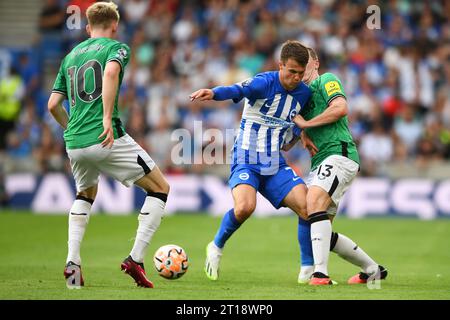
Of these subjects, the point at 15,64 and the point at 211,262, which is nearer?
the point at 211,262

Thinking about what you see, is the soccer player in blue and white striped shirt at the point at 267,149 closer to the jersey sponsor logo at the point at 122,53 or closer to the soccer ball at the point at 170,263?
the soccer ball at the point at 170,263

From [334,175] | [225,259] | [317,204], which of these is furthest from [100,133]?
[225,259]

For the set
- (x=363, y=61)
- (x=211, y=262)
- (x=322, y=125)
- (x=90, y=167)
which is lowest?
(x=211, y=262)

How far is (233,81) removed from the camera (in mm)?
21531

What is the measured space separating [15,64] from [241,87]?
16.1 metres

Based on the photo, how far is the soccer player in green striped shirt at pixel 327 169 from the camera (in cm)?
866

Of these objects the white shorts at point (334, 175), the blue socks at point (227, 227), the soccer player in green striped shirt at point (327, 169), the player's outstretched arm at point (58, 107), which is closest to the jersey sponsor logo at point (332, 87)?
the soccer player in green striped shirt at point (327, 169)

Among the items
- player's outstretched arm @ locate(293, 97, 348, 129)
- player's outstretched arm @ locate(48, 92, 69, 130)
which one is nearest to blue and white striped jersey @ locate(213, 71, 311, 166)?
player's outstretched arm @ locate(293, 97, 348, 129)

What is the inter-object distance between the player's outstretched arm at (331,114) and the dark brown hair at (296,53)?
489 mm

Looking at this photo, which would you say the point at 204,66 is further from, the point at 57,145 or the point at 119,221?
the point at 119,221

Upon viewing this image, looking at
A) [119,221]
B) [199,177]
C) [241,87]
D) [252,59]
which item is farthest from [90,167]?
[252,59]

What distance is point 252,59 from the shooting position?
22.3 meters

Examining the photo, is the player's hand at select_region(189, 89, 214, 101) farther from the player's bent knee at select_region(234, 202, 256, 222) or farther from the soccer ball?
the soccer ball

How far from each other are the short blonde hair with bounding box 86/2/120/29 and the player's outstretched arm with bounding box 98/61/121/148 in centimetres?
55
